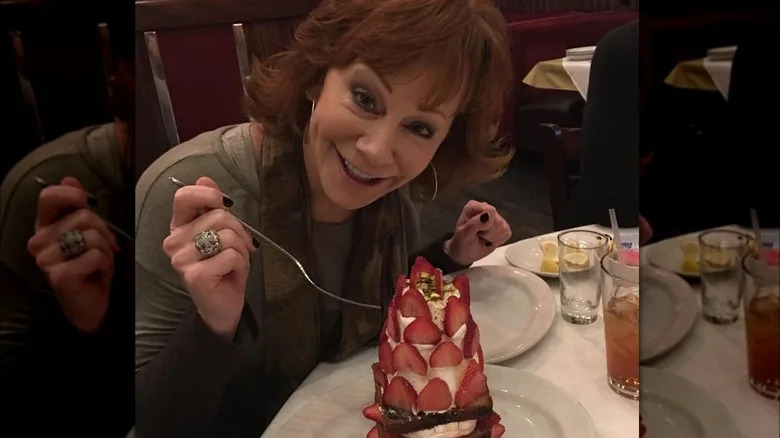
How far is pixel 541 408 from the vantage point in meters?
0.64

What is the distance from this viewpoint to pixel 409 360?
0.59 m

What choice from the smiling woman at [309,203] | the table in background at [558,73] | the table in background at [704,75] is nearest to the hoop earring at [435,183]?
the smiling woman at [309,203]

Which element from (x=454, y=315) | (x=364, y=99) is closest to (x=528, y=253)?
(x=454, y=315)

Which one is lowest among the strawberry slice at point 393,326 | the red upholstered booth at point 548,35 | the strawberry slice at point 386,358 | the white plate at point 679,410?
the white plate at point 679,410

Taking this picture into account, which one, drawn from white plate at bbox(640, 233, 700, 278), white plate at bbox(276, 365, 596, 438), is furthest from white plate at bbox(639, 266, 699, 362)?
white plate at bbox(276, 365, 596, 438)

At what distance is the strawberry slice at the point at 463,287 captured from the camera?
0.62 meters

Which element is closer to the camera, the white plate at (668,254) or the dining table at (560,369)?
the white plate at (668,254)

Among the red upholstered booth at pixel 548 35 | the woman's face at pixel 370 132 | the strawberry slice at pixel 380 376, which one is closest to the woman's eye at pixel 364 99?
the woman's face at pixel 370 132

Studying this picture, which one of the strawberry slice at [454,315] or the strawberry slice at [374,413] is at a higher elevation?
the strawberry slice at [454,315]

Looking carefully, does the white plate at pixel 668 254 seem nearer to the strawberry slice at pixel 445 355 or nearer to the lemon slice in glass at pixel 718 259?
the lemon slice in glass at pixel 718 259

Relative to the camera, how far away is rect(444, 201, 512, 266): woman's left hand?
2.10ft

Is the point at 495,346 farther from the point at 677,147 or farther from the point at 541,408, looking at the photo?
the point at 677,147

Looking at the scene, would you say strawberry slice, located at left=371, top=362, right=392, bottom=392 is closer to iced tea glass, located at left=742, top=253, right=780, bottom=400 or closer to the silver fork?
the silver fork

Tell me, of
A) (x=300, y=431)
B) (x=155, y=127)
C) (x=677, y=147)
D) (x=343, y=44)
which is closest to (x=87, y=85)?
(x=155, y=127)
